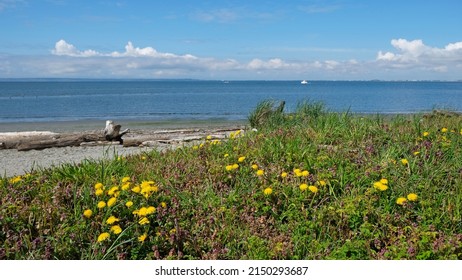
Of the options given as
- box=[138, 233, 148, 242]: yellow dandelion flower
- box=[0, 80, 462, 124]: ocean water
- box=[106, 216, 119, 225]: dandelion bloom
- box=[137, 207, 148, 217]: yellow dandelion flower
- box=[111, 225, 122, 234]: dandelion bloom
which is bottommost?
box=[0, 80, 462, 124]: ocean water

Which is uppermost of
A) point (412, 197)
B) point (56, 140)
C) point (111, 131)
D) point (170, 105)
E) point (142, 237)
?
point (412, 197)

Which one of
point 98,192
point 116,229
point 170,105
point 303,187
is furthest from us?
point 170,105

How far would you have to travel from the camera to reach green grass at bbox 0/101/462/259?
13.8ft

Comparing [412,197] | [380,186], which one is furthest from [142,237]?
[412,197]

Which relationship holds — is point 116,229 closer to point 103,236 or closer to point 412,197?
point 103,236

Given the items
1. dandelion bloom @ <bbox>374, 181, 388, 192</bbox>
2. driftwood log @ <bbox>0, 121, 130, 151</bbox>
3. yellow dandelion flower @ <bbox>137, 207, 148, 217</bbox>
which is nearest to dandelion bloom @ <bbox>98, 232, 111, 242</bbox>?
yellow dandelion flower @ <bbox>137, 207, 148, 217</bbox>

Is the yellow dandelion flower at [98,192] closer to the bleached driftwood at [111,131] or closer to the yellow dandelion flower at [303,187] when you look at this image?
the yellow dandelion flower at [303,187]

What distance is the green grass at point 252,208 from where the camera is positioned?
4.20 meters

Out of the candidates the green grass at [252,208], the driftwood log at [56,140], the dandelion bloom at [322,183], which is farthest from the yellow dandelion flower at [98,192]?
the driftwood log at [56,140]

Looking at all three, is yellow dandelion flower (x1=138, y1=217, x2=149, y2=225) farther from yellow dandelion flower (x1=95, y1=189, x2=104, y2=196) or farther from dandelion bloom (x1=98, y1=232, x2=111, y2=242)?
yellow dandelion flower (x1=95, y1=189, x2=104, y2=196)

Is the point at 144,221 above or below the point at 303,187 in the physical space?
below

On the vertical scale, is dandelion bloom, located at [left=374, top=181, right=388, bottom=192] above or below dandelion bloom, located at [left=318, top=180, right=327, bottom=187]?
above

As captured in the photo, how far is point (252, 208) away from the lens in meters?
4.98
